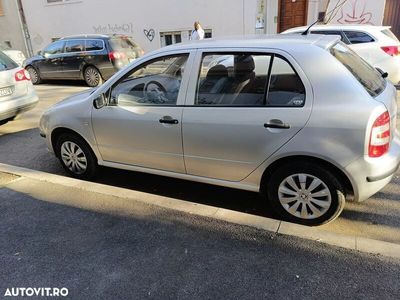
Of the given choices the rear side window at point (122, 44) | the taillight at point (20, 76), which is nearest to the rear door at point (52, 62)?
the rear side window at point (122, 44)

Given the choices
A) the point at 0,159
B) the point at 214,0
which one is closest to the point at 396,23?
the point at 214,0

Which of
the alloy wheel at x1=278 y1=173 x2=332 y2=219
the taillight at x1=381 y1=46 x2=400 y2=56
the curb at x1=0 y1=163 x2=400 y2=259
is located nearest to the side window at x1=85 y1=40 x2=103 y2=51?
the curb at x1=0 y1=163 x2=400 y2=259

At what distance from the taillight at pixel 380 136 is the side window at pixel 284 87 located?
582 millimetres

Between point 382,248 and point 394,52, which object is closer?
point 382,248

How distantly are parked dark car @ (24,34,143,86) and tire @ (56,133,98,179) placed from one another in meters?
6.57

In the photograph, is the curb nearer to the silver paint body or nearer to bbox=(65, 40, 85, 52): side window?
the silver paint body

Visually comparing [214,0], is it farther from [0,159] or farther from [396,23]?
[0,159]

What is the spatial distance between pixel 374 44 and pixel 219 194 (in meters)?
6.13

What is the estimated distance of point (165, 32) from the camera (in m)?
15.1

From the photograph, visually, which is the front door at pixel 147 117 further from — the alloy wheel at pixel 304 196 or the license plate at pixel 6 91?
the license plate at pixel 6 91

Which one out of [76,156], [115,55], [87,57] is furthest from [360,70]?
[87,57]

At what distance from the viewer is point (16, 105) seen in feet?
20.4

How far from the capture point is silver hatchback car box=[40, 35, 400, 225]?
2.87 meters

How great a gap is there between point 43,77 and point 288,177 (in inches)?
435
